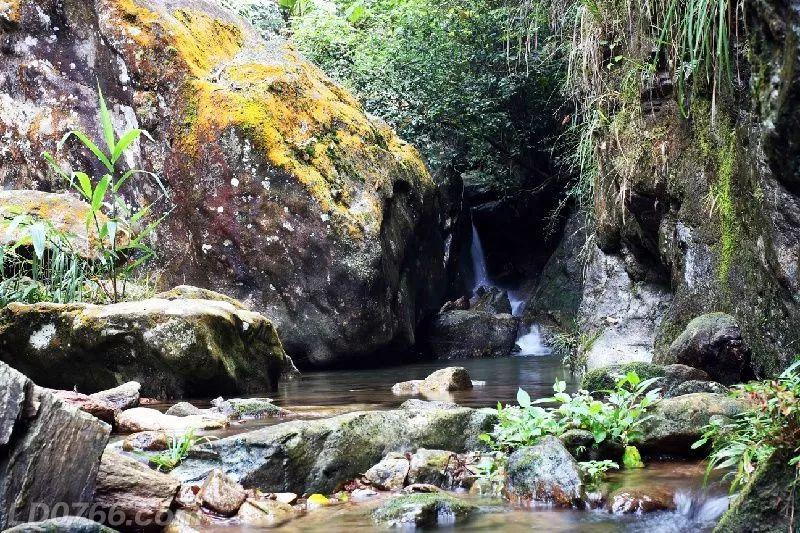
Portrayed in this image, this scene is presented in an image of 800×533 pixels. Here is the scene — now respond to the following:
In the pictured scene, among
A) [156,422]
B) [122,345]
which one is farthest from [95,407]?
[122,345]

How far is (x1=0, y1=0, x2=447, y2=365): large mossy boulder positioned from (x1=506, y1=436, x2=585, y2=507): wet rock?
240 inches

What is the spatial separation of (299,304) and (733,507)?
7.34m

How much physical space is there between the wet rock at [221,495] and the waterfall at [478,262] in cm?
1270

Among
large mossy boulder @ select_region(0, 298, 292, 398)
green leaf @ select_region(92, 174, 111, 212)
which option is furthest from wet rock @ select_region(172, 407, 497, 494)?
green leaf @ select_region(92, 174, 111, 212)

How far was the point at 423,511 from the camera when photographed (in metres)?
2.85

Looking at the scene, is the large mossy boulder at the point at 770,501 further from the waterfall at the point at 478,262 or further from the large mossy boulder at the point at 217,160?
the waterfall at the point at 478,262

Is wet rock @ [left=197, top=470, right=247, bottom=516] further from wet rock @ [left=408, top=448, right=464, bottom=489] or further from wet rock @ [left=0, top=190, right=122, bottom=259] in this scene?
wet rock @ [left=0, top=190, right=122, bottom=259]

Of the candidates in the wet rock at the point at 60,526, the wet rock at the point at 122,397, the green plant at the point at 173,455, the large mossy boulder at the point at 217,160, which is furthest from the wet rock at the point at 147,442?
the large mossy boulder at the point at 217,160

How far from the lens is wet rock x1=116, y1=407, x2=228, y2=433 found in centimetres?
409

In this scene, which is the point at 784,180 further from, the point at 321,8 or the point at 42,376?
the point at 321,8

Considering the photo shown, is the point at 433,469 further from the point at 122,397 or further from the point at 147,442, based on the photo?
the point at 122,397

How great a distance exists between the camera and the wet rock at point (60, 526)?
207 centimetres

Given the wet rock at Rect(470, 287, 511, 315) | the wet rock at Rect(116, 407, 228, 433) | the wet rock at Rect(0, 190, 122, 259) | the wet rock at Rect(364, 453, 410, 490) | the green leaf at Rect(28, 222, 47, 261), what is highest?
the wet rock at Rect(0, 190, 122, 259)

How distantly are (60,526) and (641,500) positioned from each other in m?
2.09
